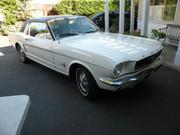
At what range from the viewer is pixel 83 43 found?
3.43 meters

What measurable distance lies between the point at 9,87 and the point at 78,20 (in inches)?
96.6

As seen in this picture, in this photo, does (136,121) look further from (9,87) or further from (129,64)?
(9,87)

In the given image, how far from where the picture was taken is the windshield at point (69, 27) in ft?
13.0

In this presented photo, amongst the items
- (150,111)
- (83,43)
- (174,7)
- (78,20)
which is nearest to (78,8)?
(174,7)

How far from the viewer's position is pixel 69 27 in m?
4.13

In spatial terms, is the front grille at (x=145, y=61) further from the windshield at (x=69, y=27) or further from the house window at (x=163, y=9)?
the house window at (x=163, y=9)

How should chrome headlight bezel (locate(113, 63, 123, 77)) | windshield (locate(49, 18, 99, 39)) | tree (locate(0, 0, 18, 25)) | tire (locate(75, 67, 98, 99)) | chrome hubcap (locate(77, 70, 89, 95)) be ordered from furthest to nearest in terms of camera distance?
tree (locate(0, 0, 18, 25))
windshield (locate(49, 18, 99, 39))
chrome hubcap (locate(77, 70, 89, 95))
tire (locate(75, 67, 98, 99))
chrome headlight bezel (locate(113, 63, 123, 77))

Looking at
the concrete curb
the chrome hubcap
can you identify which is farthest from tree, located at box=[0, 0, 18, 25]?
the concrete curb

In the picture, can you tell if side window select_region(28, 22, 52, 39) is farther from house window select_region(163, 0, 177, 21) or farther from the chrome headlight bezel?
house window select_region(163, 0, 177, 21)

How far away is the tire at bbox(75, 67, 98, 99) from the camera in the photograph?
315cm

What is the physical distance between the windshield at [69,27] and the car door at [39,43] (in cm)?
20

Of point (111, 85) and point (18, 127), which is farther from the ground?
point (18, 127)

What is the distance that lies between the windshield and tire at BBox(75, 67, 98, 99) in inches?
40.7

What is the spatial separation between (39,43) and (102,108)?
7.69ft
